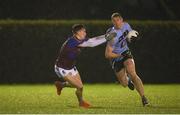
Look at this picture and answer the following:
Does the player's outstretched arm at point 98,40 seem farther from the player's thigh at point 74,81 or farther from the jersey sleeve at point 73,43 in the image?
the player's thigh at point 74,81

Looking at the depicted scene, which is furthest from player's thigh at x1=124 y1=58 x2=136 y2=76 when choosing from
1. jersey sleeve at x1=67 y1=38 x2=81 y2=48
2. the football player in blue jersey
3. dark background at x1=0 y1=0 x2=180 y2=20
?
dark background at x1=0 y1=0 x2=180 y2=20

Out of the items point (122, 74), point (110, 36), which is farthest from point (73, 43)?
point (122, 74)

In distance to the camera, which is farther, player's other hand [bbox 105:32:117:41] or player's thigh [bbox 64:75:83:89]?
player's thigh [bbox 64:75:83:89]

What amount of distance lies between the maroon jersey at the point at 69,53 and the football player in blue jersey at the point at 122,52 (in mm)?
799

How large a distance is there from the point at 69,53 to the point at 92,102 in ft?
5.77

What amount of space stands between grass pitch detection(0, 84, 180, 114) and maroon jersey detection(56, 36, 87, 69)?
3.01 feet

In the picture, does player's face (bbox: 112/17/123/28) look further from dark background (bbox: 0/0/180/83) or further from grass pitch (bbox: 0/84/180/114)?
dark background (bbox: 0/0/180/83)

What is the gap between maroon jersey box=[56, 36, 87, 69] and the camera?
17.2m

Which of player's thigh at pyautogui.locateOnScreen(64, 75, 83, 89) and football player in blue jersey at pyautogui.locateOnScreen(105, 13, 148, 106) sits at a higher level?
football player in blue jersey at pyautogui.locateOnScreen(105, 13, 148, 106)

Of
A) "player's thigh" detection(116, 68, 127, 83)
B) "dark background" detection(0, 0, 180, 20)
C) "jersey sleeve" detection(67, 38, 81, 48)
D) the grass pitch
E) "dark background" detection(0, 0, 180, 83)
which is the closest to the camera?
the grass pitch

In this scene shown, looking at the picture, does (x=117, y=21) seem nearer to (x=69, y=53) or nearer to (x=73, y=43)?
(x=73, y=43)

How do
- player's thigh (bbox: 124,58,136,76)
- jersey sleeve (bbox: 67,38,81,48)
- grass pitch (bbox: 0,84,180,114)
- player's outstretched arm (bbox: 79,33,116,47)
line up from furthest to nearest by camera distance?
player's thigh (bbox: 124,58,136,76) < jersey sleeve (bbox: 67,38,81,48) < player's outstretched arm (bbox: 79,33,116,47) < grass pitch (bbox: 0,84,180,114)

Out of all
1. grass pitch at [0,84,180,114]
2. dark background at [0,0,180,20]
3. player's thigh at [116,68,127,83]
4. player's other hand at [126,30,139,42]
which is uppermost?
dark background at [0,0,180,20]

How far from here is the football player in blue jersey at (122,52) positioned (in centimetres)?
1743
